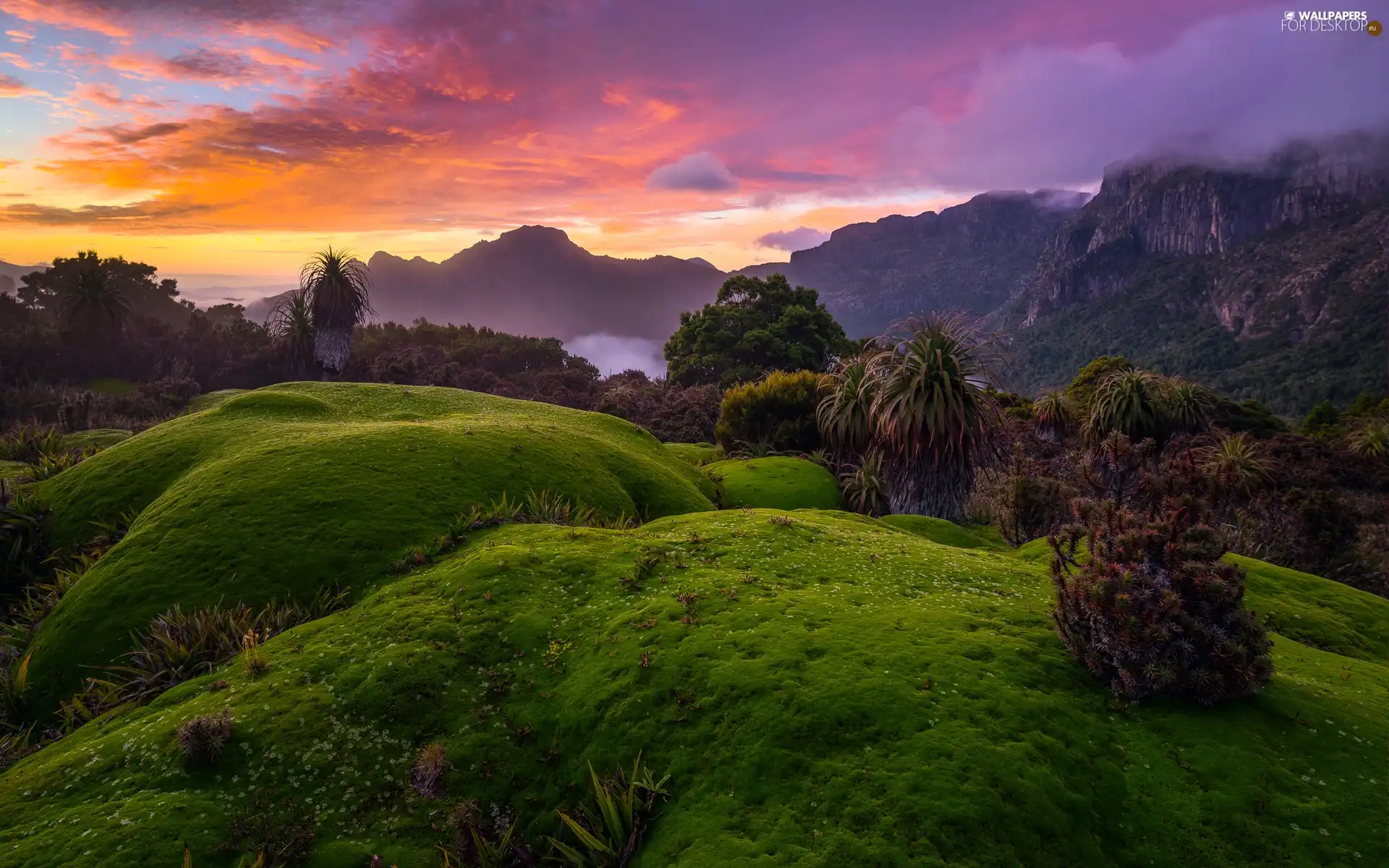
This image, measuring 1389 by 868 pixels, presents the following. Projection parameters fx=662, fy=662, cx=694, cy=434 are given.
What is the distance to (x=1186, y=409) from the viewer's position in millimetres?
30016

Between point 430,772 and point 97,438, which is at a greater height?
point 97,438

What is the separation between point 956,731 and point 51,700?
12.5 m

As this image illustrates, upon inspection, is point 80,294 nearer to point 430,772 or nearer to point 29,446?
point 29,446

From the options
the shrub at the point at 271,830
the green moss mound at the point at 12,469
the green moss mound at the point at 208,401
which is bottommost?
the shrub at the point at 271,830

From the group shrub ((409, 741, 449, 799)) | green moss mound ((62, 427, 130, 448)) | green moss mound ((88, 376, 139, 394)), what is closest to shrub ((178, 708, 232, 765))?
shrub ((409, 741, 449, 799))

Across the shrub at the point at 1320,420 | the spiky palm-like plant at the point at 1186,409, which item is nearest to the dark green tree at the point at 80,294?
the spiky palm-like plant at the point at 1186,409

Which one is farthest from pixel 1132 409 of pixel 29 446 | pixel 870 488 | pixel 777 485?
pixel 29 446

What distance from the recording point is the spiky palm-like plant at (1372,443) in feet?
108

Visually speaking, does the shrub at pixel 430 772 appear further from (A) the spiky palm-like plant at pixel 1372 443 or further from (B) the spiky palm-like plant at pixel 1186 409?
(A) the spiky palm-like plant at pixel 1372 443

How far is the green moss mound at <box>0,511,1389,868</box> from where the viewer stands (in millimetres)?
5871

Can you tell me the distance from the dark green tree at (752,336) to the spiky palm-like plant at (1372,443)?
105 feet

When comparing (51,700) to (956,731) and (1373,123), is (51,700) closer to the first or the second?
(956,731)

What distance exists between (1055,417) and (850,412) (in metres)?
19.6

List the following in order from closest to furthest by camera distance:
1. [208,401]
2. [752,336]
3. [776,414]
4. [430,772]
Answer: [430,772] < [776,414] < [208,401] < [752,336]
